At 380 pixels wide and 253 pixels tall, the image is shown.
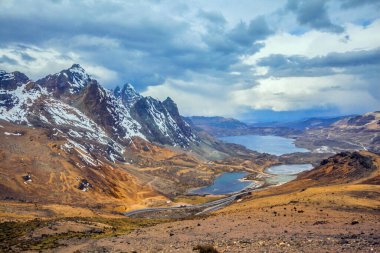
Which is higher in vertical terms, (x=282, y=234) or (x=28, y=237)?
(x=28, y=237)

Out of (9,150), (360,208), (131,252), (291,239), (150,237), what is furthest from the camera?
(9,150)

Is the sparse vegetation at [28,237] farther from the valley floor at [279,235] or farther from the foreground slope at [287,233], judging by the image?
the foreground slope at [287,233]

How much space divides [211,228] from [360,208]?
2634 cm

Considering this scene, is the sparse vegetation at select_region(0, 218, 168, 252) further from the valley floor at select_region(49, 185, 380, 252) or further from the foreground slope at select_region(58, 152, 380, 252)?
the foreground slope at select_region(58, 152, 380, 252)

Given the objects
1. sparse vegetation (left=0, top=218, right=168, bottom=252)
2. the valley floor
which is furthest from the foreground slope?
sparse vegetation (left=0, top=218, right=168, bottom=252)

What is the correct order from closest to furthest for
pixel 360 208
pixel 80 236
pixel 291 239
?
pixel 291 239, pixel 80 236, pixel 360 208

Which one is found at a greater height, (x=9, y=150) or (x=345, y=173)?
(x=9, y=150)

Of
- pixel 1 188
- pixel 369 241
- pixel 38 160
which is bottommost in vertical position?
pixel 369 241

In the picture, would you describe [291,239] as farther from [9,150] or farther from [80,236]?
[9,150]

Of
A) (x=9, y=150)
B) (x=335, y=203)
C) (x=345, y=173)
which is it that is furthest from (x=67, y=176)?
(x=335, y=203)

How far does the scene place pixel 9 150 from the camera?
177 meters

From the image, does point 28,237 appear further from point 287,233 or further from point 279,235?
point 287,233

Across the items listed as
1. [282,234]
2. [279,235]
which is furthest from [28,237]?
[282,234]

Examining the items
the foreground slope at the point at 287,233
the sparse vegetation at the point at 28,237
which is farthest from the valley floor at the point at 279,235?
the sparse vegetation at the point at 28,237
